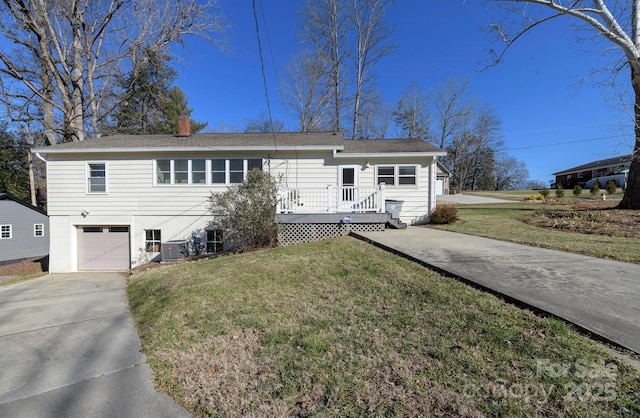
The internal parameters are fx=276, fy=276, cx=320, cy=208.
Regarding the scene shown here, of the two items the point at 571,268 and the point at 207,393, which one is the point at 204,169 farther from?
the point at 571,268

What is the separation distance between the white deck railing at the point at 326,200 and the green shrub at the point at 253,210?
20.6 inches

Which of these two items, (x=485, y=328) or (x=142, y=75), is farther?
(x=142, y=75)

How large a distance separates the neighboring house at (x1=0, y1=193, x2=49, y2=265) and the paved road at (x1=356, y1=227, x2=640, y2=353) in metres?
23.9

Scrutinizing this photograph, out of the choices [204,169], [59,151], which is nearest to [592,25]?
[204,169]

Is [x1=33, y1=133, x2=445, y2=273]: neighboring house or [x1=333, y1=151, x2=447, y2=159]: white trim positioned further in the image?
[x1=33, y1=133, x2=445, y2=273]: neighboring house

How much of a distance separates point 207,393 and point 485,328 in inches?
110

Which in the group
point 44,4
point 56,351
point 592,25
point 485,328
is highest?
point 44,4

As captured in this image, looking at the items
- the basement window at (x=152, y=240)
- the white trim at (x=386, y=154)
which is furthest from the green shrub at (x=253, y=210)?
the basement window at (x=152, y=240)

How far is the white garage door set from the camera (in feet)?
39.6

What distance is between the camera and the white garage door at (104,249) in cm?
1208

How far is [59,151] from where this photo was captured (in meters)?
11.4

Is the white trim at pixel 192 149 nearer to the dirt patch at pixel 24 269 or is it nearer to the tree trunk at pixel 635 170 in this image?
the dirt patch at pixel 24 269

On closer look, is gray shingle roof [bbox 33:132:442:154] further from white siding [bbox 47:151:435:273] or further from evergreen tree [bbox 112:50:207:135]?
evergreen tree [bbox 112:50:207:135]

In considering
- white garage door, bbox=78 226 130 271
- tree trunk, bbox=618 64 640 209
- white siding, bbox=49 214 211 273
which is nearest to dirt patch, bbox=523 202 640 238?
tree trunk, bbox=618 64 640 209
